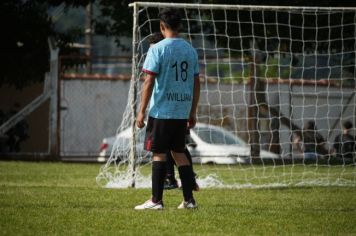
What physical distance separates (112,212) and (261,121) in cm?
1275

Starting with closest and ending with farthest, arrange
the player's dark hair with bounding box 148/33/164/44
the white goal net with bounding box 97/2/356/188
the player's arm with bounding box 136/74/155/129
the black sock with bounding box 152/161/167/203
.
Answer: the player's arm with bounding box 136/74/155/129 → the black sock with bounding box 152/161/167/203 → the player's dark hair with bounding box 148/33/164/44 → the white goal net with bounding box 97/2/356/188

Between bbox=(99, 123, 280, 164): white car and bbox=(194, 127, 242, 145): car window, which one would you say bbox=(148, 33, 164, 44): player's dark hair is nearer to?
bbox=(99, 123, 280, 164): white car

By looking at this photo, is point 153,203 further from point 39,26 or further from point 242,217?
point 39,26

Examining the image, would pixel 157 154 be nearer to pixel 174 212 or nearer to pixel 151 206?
pixel 151 206

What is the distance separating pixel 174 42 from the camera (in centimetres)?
904

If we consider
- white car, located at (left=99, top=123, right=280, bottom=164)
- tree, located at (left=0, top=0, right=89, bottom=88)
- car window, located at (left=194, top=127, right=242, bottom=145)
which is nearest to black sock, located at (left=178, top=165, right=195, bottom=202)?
white car, located at (left=99, top=123, right=280, bottom=164)

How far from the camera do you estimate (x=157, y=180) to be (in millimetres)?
9023

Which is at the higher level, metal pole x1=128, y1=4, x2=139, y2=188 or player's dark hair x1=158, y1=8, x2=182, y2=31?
player's dark hair x1=158, y1=8, x2=182, y2=31

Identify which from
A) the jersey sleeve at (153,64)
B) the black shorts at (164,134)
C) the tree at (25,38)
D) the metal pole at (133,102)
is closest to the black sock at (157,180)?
the black shorts at (164,134)

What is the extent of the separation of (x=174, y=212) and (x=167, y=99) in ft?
3.93

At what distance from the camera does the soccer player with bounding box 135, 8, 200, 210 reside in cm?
A: 898

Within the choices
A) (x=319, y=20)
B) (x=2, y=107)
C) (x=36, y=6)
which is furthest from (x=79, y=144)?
(x=319, y=20)

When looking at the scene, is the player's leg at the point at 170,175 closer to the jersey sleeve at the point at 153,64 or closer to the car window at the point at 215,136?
the jersey sleeve at the point at 153,64

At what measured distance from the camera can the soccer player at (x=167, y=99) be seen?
8977mm
